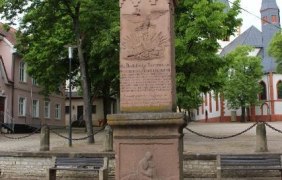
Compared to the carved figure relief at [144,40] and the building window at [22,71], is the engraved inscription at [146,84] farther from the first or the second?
the building window at [22,71]

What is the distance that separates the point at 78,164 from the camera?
1310 cm

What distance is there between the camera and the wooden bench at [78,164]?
1297 centimetres

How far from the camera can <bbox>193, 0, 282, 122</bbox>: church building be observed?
62781 mm

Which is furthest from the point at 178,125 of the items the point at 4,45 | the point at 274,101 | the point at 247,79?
the point at 274,101

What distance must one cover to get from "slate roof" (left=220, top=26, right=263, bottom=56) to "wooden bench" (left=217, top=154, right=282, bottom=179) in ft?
192

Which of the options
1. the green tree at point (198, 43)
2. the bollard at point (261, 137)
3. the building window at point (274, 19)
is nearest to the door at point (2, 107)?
the green tree at point (198, 43)

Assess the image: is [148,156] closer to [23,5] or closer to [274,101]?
[23,5]

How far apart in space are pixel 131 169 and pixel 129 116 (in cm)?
95

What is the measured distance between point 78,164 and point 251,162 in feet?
15.3

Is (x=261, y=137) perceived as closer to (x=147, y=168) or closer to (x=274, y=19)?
(x=147, y=168)

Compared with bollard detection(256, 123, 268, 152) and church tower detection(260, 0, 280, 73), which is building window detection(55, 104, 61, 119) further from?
church tower detection(260, 0, 280, 73)

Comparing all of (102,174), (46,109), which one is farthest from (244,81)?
(102,174)

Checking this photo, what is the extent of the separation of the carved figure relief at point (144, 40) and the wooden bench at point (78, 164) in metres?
4.90

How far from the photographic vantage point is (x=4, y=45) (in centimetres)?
3641
